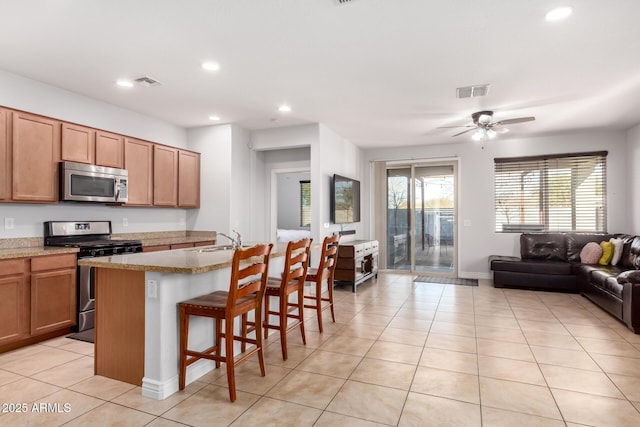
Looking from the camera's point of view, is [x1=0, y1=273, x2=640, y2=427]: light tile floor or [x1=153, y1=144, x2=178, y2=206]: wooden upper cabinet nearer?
[x1=0, y1=273, x2=640, y2=427]: light tile floor

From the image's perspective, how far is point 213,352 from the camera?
9.18 ft

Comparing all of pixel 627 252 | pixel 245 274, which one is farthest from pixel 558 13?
pixel 627 252

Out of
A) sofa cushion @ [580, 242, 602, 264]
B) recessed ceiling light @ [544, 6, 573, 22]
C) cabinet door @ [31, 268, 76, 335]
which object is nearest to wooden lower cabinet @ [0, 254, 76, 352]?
cabinet door @ [31, 268, 76, 335]

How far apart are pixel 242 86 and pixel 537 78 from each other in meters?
3.10

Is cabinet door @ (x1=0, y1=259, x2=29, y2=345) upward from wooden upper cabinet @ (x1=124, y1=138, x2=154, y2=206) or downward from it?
downward

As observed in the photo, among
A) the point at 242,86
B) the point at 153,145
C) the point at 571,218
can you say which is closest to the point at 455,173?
the point at 571,218

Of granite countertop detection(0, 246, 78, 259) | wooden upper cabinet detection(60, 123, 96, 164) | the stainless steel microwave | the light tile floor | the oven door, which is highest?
wooden upper cabinet detection(60, 123, 96, 164)

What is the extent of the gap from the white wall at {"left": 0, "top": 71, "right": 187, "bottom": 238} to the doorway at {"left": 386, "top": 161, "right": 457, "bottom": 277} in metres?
4.25

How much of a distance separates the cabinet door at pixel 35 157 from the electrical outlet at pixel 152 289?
2.21 metres

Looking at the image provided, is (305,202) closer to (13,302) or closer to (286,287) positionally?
(286,287)

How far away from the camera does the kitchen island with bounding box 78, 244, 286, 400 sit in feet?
7.77

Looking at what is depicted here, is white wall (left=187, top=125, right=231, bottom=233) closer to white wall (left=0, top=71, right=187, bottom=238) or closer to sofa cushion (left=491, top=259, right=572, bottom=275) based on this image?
white wall (left=0, top=71, right=187, bottom=238)

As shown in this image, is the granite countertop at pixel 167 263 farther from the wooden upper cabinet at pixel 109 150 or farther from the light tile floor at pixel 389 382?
the wooden upper cabinet at pixel 109 150

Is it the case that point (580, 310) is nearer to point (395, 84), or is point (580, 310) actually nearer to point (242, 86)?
point (395, 84)
